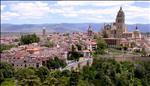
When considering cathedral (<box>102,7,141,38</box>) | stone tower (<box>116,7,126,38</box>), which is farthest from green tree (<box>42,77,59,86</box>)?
stone tower (<box>116,7,126,38</box>)

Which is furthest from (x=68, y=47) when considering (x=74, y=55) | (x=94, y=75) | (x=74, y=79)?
(x=74, y=79)

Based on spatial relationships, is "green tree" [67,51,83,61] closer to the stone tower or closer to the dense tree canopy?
the dense tree canopy

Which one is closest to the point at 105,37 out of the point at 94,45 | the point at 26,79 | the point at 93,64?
the point at 94,45

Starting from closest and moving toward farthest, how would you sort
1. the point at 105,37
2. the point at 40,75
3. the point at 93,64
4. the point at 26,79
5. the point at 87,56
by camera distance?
the point at 26,79 → the point at 40,75 → the point at 93,64 → the point at 87,56 → the point at 105,37

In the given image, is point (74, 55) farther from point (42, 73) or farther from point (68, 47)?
point (42, 73)

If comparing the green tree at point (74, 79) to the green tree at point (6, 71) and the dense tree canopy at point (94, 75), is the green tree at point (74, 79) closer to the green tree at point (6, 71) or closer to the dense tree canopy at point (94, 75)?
the dense tree canopy at point (94, 75)

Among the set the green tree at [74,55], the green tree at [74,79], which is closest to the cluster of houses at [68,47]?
the green tree at [74,55]

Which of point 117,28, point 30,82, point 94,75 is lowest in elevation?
point 94,75

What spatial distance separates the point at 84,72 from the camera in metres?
17.9

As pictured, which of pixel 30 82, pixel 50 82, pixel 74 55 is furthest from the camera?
pixel 74 55

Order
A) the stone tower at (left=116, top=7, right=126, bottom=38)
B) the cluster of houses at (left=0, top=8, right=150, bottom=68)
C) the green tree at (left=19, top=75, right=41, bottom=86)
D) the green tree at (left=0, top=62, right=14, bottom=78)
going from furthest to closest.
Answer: the stone tower at (left=116, top=7, right=126, bottom=38) < the cluster of houses at (left=0, top=8, right=150, bottom=68) < the green tree at (left=0, top=62, right=14, bottom=78) < the green tree at (left=19, top=75, right=41, bottom=86)

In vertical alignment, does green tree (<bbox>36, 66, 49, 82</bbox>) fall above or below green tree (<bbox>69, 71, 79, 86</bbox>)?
above

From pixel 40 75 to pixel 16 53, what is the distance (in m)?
6.88

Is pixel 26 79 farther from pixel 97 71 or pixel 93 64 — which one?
pixel 93 64
